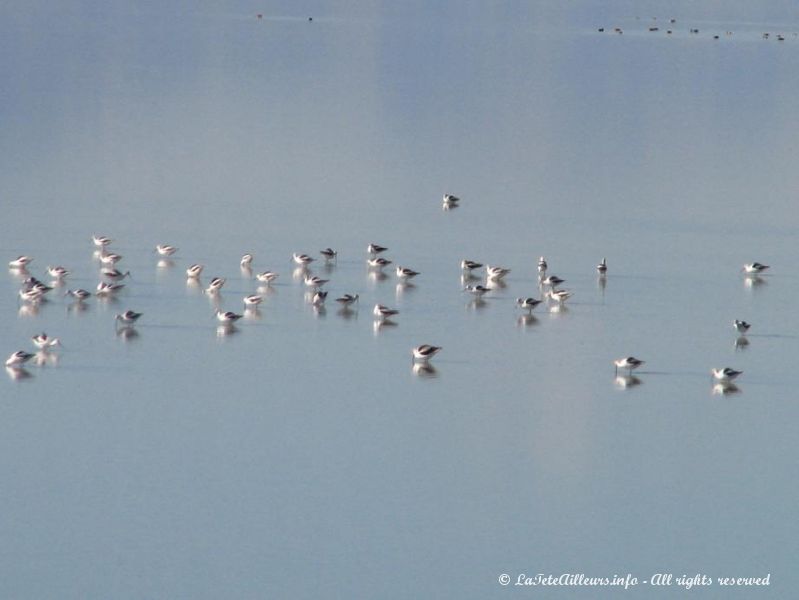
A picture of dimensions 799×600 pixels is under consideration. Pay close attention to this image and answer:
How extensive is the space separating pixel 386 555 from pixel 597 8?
83092 mm

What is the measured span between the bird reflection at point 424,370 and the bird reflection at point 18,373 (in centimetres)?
384

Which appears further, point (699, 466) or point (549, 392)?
point (549, 392)

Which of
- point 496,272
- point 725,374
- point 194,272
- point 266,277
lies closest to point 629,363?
point 725,374

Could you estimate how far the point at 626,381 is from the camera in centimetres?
1694

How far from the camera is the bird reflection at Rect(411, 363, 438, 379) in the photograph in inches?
668

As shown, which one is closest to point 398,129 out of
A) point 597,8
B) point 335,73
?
point 335,73

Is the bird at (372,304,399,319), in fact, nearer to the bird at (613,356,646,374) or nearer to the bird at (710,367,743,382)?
the bird at (613,356,646,374)

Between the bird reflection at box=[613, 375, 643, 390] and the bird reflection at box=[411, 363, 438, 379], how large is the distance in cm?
183

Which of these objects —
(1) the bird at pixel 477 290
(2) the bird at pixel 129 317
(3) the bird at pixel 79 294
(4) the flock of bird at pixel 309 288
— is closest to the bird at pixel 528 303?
(4) the flock of bird at pixel 309 288

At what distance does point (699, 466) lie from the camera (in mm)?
14430

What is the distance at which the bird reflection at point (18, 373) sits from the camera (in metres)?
16.4

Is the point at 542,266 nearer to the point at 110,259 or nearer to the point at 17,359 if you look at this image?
the point at 110,259

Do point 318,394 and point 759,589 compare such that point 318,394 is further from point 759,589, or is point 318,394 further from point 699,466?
point 759,589

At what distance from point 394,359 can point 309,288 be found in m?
3.19
